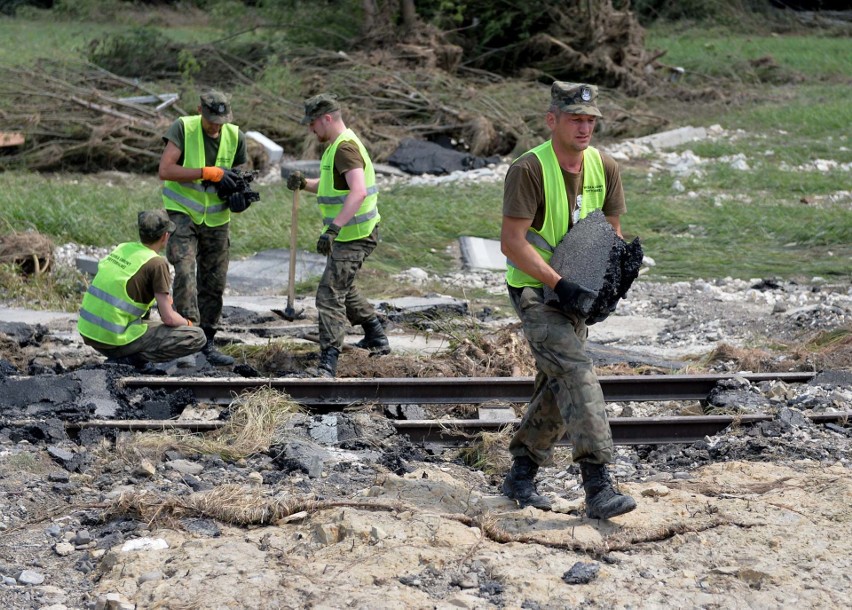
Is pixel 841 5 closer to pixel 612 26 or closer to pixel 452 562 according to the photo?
pixel 612 26

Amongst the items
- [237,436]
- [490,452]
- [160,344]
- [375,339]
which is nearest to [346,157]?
[375,339]

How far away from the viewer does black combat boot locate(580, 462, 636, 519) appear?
16.6ft

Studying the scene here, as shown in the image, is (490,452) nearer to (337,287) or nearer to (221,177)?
(337,287)

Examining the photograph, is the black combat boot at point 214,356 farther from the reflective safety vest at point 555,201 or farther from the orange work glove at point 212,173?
the reflective safety vest at point 555,201

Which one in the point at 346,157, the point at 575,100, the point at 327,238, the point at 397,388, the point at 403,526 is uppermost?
the point at 575,100

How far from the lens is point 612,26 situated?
23.0 meters

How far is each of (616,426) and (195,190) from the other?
359 cm

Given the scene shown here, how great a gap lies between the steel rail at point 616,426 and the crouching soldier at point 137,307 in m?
0.98

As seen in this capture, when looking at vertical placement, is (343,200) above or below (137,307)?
above

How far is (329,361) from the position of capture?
26.0ft

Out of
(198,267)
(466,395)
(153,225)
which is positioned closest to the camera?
(466,395)

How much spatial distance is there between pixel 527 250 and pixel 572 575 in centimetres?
142

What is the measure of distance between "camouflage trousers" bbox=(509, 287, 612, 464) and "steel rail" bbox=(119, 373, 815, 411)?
1956 mm

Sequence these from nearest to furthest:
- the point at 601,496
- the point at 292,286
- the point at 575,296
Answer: the point at 575,296
the point at 601,496
the point at 292,286
